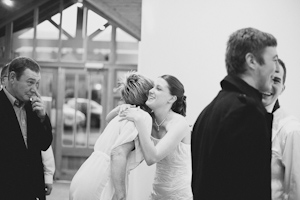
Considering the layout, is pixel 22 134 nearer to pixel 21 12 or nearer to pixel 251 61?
pixel 251 61

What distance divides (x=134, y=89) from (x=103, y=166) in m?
0.51

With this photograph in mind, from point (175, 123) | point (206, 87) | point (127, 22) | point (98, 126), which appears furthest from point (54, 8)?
point (175, 123)

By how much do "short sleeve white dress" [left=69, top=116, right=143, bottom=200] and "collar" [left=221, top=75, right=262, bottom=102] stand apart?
0.72 metres

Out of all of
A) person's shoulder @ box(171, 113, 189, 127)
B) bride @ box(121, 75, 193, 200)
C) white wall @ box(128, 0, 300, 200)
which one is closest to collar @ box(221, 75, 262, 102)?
bride @ box(121, 75, 193, 200)

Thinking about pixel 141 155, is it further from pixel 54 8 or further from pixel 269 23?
pixel 54 8

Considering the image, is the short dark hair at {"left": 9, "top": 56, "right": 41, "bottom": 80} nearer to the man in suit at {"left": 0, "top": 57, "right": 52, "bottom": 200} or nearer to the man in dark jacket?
the man in suit at {"left": 0, "top": 57, "right": 52, "bottom": 200}

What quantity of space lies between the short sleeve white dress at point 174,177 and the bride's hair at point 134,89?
14.2 inches

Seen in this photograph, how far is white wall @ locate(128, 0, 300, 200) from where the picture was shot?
3.10 m

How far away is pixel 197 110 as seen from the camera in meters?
3.17

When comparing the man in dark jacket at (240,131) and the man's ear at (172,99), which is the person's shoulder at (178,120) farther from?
the man in dark jacket at (240,131)

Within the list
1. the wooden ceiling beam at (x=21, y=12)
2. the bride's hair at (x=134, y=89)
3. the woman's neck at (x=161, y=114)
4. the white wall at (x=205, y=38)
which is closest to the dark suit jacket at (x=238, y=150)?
the bride's hair at (x=134, y=89)

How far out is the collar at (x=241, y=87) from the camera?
1.32 meters

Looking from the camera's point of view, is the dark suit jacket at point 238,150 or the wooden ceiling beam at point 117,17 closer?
the dark suit jacket at point 238,150

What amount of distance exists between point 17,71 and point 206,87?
4.96 feet
